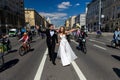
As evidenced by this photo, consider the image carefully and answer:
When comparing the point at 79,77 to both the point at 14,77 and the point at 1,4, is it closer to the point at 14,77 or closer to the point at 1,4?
the point at 14,77

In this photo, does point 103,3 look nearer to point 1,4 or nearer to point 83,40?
point 1,4

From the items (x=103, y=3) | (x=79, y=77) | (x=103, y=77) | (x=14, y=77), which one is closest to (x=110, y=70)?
(x=103, y=77)

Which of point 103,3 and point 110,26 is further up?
point 103,3

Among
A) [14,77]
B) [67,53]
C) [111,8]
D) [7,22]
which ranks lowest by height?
[14,77]

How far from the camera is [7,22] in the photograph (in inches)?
2571

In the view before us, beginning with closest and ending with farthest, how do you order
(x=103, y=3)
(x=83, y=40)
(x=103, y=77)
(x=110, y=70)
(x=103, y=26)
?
1. (x=103, y=77)
2. (x=110, y=70)
3. (x=83, y=40)
4. (x=103, y=26)
5. (x=103, y=3)

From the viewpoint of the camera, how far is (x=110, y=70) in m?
6.80

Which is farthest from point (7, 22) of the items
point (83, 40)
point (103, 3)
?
point (83, 40)

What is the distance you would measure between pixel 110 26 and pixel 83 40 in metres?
58.6

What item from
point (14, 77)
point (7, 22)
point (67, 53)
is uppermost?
point (7, 22)

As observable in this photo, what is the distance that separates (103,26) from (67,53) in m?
73.2

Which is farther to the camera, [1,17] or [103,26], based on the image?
[103,26]

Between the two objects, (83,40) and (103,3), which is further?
(103,3)

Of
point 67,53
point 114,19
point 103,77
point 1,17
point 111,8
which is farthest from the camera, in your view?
point 111,8
